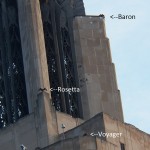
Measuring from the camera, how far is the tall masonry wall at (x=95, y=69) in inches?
4405

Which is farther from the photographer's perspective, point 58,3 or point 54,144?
point 58,3

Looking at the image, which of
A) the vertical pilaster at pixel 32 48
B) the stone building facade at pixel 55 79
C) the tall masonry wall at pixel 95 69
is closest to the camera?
the stone building facade at pixel 55 79

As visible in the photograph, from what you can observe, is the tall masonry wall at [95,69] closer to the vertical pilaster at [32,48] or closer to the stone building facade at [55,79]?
the stone building facade at [55,79]

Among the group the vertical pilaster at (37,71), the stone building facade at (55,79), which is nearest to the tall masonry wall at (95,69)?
the stone building facade at (55,79)

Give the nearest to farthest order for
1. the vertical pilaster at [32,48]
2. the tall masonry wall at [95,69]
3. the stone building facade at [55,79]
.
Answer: the stone building facade at [55,79]
the vertical pilaster at [32,48]
the tall masonry wall at [95,69]

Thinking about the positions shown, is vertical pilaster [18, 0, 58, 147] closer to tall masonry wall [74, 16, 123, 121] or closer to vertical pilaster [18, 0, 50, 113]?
vertical pilaster [18, 0, 50, 113]

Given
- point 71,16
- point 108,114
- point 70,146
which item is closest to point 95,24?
point 71,16

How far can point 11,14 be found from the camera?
374 ft

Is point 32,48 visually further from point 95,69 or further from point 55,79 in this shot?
point 95,69

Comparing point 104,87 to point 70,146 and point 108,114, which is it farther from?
point 70,146

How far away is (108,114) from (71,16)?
31.4ft

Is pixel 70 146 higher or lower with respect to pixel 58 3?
lower

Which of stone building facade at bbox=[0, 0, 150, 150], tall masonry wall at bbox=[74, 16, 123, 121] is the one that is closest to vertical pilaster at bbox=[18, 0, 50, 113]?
stone building facade at bbox=[0, 0, 150, 150]

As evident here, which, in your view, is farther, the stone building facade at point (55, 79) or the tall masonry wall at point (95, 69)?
the tall masonry wall at point (95, 69)
